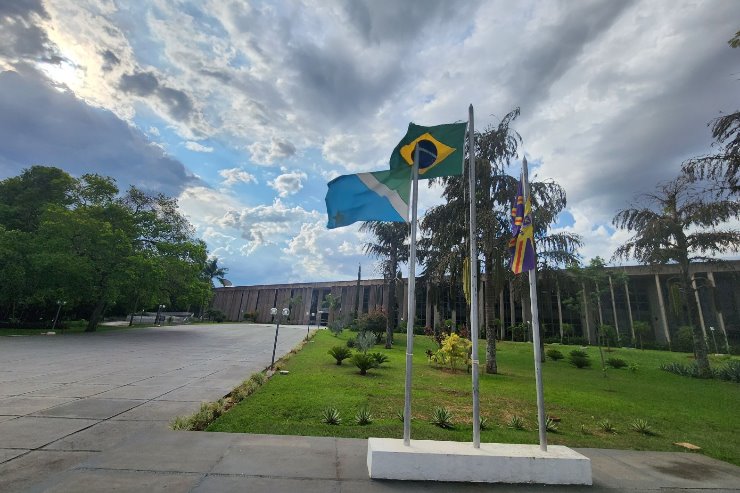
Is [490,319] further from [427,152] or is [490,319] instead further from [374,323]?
[374,323]

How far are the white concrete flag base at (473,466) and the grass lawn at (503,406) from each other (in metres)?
2.17

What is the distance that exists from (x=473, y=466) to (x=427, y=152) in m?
4.80

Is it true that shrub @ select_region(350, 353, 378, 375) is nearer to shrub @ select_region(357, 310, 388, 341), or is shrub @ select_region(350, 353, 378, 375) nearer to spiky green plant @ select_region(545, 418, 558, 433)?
spiky green plant @ select_region(545, 418, 558, 433)

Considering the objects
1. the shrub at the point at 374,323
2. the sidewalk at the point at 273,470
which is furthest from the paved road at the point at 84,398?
the shrub at the point at 374,323

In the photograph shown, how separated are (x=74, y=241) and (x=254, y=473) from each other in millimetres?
35077

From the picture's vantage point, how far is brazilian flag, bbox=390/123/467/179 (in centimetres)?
626

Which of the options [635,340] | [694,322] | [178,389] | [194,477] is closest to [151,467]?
[194,477]

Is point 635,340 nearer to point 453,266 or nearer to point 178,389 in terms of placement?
point 453,266

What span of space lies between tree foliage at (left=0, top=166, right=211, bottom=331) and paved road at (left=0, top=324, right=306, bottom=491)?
14839 mm

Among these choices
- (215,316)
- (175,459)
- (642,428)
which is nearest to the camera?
(175,459)

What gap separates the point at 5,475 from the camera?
14.6ft

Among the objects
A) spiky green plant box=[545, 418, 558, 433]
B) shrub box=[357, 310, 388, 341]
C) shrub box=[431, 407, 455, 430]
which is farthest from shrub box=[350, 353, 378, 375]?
shrub box=[357, 310, 388, 341]

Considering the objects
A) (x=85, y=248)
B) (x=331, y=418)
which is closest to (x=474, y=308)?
(x=331, y=418)

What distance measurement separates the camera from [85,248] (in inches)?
1209
